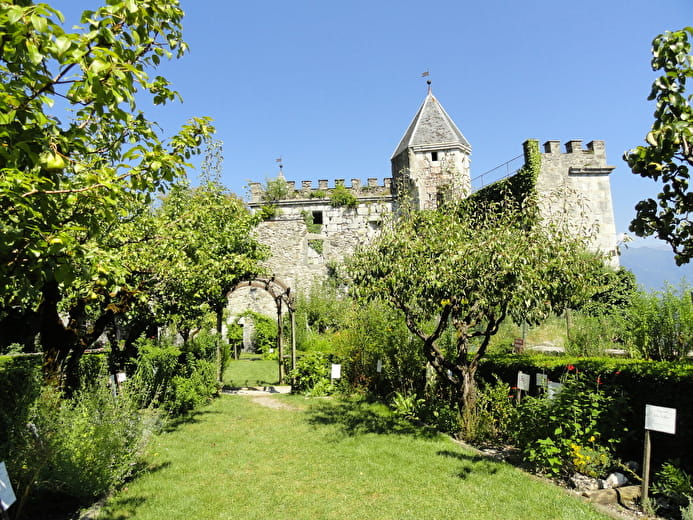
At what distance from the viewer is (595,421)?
4.92 metres

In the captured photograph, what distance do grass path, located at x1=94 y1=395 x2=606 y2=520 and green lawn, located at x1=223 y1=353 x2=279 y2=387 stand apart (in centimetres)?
486

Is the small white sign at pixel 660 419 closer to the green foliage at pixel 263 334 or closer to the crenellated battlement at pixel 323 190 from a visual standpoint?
the green foliage at pixel 263 334

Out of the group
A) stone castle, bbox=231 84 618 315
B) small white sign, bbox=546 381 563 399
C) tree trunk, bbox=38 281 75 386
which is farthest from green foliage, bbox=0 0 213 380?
stone castle, bbox=231 84 618 315

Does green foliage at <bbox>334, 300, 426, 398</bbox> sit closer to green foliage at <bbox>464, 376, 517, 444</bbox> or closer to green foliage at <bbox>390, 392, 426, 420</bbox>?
green foliage at <bbox>390, 392, 426, 420</bbox>

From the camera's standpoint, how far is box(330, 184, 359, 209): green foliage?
24641 millimetres

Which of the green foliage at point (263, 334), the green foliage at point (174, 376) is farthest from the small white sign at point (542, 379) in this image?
the green foliage at point (263, 334)

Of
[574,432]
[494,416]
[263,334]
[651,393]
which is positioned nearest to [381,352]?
[494,416]

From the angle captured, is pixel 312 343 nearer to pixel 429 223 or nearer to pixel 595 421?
pixel 429 223

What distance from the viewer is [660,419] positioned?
412 cm

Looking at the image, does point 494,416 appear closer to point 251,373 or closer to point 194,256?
point 194,256

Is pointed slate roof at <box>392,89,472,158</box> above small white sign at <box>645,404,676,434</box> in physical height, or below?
above

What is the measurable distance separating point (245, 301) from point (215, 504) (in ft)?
59.1

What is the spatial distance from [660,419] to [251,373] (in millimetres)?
11499

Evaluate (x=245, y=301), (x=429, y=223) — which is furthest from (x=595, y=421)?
(x=245, y=301)
